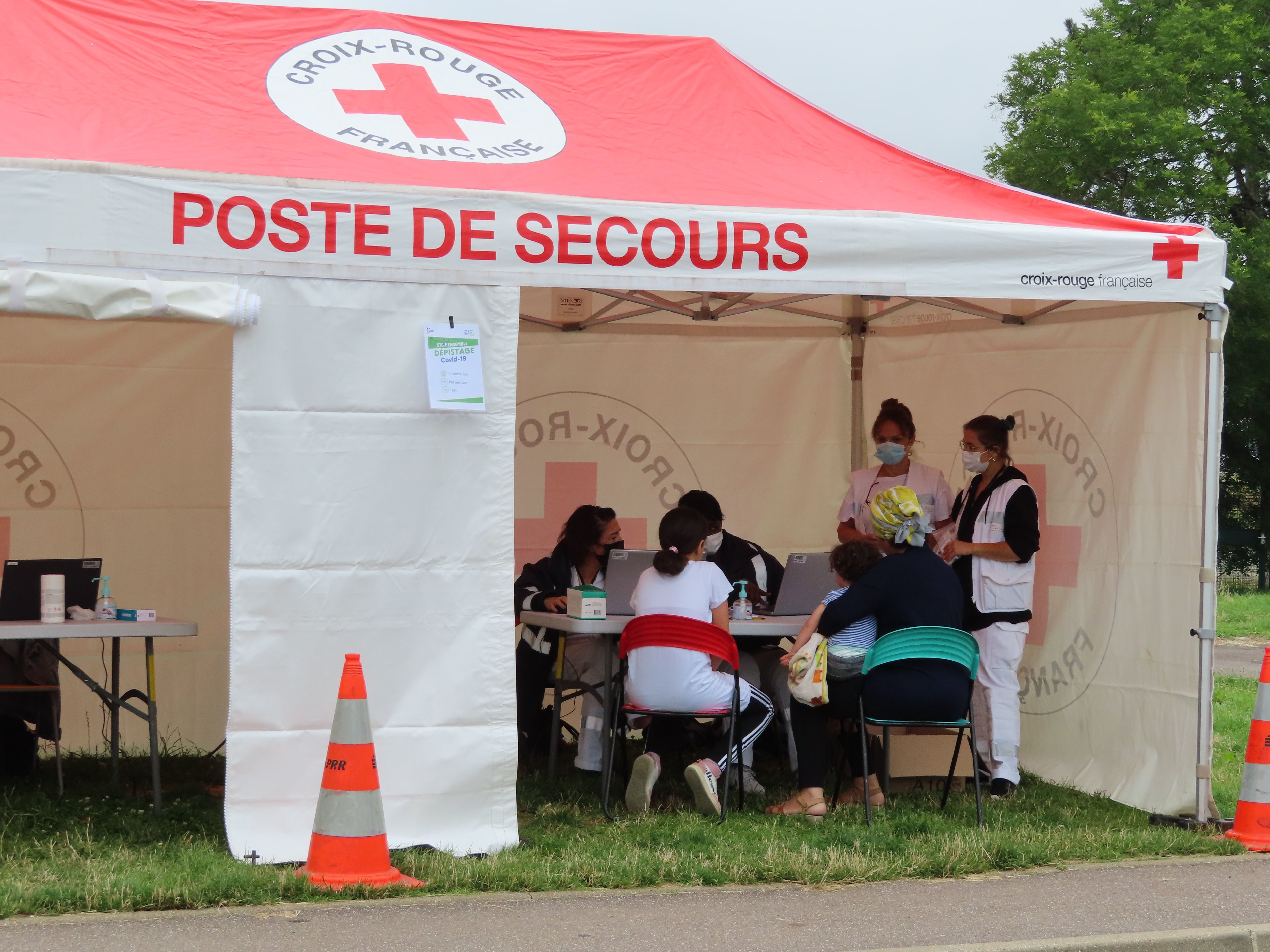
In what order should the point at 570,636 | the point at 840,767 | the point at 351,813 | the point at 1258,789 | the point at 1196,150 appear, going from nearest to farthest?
the point at 351,813 → the point at 1258,789 → the point at 840,767 → the point at 570,636 → the point at 1196,150

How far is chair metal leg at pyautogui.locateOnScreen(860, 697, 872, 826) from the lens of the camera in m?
5.14

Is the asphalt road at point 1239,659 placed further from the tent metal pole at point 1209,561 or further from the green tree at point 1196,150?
the green tree at point 1196,150

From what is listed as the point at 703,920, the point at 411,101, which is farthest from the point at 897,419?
the point at 703,920

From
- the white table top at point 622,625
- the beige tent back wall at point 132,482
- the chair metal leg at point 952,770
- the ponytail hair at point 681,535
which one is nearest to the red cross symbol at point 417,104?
the beige tent back wall at point 132,482

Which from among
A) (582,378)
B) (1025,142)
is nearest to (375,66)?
(582,378)

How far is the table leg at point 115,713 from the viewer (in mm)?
5637

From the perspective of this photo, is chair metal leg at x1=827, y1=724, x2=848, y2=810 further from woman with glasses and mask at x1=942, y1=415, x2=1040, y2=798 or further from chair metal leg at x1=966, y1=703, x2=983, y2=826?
woman with glasses and mask at x1=942, y1=415, x2=1040, y2=798

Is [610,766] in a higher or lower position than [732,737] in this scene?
lower

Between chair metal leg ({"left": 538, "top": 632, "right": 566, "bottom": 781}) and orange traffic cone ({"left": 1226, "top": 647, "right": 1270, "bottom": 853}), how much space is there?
8.39ft

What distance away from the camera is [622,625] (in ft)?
18.3

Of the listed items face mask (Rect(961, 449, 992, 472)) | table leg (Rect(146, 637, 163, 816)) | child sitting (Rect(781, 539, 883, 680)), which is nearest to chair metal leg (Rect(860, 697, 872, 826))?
child sitting (Rect(781, 539, 883, 680))

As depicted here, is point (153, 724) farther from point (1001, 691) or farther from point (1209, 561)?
point (1209, 561)

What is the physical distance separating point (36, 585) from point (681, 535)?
92.2 inches

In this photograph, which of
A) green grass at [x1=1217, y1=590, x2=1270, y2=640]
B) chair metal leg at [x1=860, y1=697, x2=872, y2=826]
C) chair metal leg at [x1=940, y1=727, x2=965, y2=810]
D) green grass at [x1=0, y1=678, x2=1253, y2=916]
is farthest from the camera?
green grass at [x1=1217, y1=590, x2=1270, y2=640]
